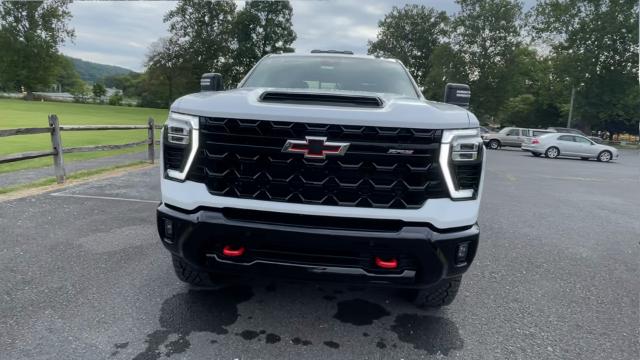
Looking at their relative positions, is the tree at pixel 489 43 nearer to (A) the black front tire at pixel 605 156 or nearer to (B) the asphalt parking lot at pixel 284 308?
(A) the black front tire at pixel 605 156

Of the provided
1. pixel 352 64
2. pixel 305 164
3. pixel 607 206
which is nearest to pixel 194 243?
pixel 305 164

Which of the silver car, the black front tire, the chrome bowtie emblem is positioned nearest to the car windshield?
the chrome bowtie emblem

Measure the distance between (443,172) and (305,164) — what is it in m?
0.78

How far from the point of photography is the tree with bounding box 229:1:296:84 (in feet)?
182

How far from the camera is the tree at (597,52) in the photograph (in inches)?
1459

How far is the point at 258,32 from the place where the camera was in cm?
5647

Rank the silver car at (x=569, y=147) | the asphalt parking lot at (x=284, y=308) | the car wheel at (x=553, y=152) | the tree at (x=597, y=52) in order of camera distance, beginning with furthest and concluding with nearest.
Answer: the tree at (x=597, y=52)
the car wheel at (x=553, y=152)
the silver car at (x=569, y=147)
the asphalt parking lot at (x=284, y=308)

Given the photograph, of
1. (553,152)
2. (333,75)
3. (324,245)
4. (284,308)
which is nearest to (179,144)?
(324,245)

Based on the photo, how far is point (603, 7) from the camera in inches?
1494

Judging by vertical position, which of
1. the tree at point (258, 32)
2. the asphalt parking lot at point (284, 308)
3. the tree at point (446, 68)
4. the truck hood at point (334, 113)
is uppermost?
the tree at point (258, 32)

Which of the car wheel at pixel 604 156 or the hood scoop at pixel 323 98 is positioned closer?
the hood scoop at pixel 323 98

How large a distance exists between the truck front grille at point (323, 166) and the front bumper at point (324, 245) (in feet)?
0.41

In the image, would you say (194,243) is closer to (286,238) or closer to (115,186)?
Answer: (286,238)

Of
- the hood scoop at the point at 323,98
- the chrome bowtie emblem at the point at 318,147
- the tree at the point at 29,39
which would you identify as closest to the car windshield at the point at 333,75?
the hood scoop at the point at 323,98
